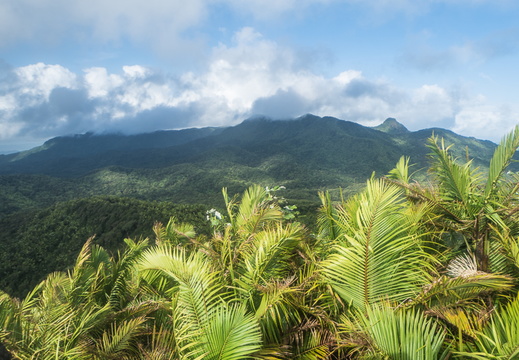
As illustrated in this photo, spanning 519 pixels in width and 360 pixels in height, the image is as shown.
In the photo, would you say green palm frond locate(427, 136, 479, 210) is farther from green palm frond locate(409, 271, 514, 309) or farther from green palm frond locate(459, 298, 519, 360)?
green palm frond locate(459, 298, 519, 360)

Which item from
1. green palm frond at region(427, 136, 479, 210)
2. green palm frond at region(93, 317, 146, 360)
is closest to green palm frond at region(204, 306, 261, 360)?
green palm frond at region(93, 317, 146, 360)

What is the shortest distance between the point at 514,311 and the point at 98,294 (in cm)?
343

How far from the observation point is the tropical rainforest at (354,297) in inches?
64.7

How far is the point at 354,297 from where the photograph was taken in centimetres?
195

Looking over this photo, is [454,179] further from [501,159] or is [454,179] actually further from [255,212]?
[255,212]

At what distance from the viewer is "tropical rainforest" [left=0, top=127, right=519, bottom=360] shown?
1.64 metres


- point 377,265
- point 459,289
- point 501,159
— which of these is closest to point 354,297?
point 377,265

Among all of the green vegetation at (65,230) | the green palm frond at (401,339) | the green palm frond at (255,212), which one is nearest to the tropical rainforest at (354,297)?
the green palm frond at (401,339)

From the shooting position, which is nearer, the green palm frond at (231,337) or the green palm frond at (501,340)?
the green palm frond at (501,340)

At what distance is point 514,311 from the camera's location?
1.48 metres

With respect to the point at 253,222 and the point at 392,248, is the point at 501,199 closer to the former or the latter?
the point at 392,248

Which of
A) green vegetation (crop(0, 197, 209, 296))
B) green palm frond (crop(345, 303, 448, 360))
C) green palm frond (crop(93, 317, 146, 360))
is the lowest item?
green vegetation (crop(0, 197, 209, 296))

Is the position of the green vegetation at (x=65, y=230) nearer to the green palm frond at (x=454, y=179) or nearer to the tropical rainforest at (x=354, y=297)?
the tropical rainforest at (x=354, y=297)

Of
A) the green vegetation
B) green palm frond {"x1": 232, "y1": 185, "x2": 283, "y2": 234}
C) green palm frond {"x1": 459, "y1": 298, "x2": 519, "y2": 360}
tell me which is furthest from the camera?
the green vegetation
